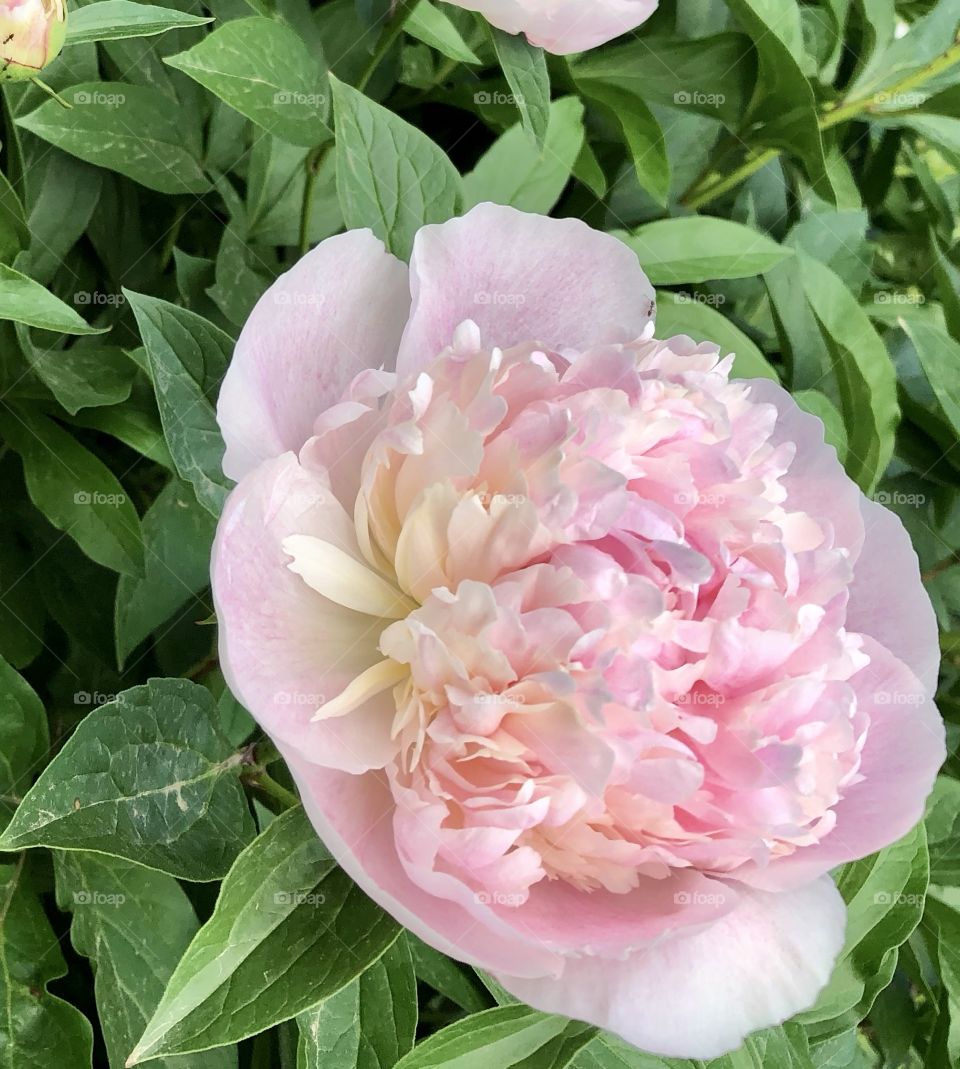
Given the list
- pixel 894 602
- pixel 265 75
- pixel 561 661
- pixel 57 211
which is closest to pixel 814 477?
pixel 894 602

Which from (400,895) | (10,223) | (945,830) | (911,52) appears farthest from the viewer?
(911,52)

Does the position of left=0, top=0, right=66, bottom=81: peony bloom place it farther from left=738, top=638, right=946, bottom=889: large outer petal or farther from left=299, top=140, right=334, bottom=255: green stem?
left=738, top=638, right=946, bottom=889: large outer petal

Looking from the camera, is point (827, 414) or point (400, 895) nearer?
point (400, 895)

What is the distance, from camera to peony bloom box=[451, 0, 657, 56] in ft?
1.73

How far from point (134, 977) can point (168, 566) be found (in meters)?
0.22

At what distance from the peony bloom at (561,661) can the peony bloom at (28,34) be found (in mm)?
161

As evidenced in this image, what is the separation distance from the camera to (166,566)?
1.90 ft

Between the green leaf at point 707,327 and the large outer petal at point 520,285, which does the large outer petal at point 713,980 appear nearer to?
the large outer petal at point 520,285

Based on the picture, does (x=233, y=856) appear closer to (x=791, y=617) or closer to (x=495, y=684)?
(x=495, y=684)

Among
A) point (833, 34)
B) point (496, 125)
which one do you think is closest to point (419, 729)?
point (496, 125)

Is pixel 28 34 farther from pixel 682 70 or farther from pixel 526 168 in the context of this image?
pixel 682 70

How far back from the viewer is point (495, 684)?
37 centimetres

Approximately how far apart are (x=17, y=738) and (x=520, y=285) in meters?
0.35

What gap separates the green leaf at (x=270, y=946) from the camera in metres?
0.36
